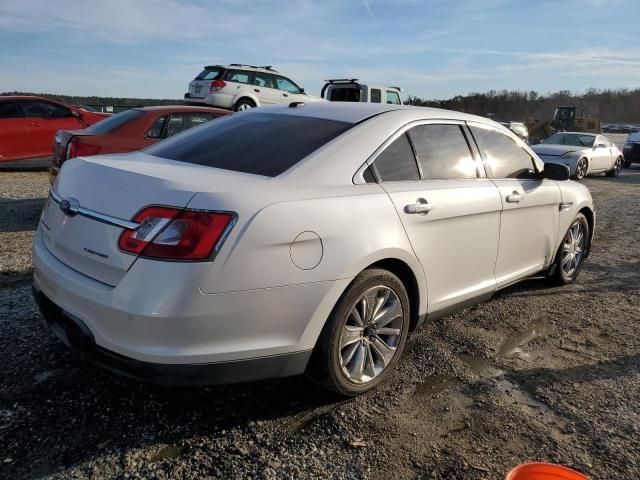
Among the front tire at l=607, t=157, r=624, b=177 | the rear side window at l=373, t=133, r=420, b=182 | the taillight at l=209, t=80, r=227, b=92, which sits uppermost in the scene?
the taillight at l=209, t=80, r=227, b=92

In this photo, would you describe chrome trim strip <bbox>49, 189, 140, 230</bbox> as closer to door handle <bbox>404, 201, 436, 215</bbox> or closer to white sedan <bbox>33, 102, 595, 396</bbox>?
white sedan <bbox>33, 102, 595, 396</bbox>

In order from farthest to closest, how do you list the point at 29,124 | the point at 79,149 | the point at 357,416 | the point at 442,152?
the point at 29,124
the point at 79,149
the point at 442,152
the point at 357,416

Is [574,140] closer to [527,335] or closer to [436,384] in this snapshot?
→ [527,335]

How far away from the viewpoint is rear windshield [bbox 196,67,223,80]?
49.9ft

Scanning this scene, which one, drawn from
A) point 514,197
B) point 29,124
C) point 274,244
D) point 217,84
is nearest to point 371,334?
point 274,244

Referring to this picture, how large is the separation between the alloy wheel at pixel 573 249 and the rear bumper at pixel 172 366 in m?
3.28

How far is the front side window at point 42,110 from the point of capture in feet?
35.6

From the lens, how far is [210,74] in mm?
15383

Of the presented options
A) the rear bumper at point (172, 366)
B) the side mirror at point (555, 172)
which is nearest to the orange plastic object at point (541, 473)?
the rear bumper at point (172, 366)

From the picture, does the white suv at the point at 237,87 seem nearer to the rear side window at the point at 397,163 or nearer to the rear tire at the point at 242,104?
the rear tire at the point at 242,104

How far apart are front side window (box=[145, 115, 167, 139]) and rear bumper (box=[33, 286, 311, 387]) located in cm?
451

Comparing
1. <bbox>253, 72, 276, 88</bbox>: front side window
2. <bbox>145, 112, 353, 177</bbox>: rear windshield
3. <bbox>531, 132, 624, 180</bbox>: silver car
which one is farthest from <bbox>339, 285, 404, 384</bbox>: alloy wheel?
<bbox>253, 72, 276, 88</bbox>: front side window

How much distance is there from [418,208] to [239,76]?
13.5 metres

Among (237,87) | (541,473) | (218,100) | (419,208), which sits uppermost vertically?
(237,87)
